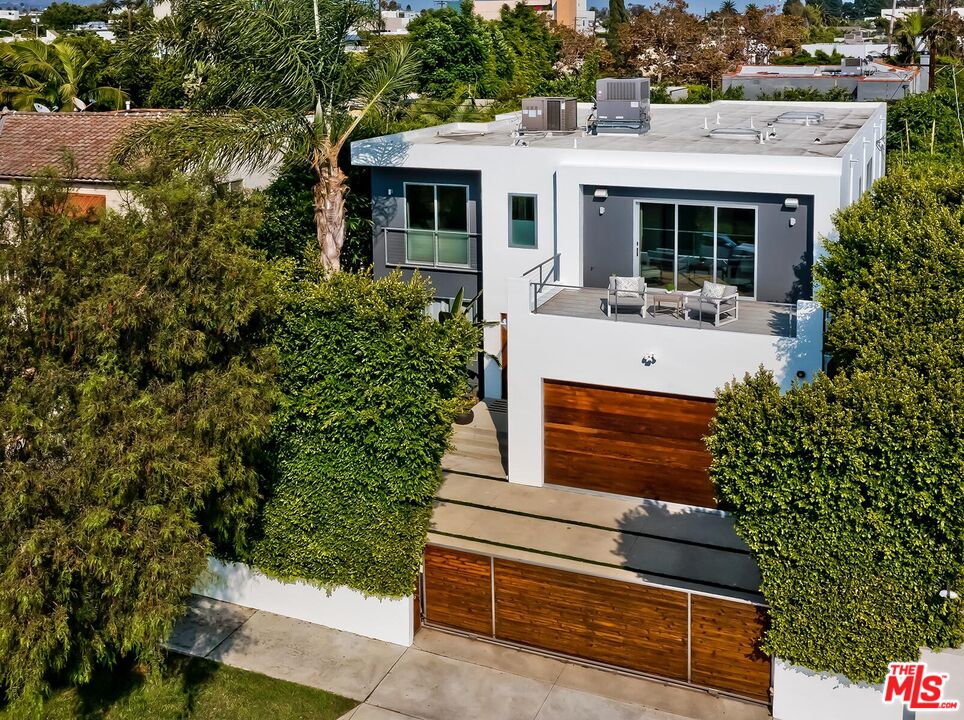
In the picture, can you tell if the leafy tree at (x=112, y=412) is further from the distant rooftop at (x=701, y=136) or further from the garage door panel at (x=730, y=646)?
the distant rooftop at (x=701, y=136)

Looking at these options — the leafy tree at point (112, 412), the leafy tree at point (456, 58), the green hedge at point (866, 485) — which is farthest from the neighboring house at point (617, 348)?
the leafy tree at point (456, 58)

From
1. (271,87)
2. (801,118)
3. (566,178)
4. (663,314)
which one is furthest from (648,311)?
(801,118)

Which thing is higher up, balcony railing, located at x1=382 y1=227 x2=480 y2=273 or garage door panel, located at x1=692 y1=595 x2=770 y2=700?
balcony railing, located at x1=382 y1=227 x2=480 y2=273

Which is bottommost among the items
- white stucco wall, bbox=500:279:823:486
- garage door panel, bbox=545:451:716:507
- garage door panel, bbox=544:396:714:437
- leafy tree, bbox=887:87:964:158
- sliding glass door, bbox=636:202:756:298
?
garage door panel, bbox=545:451:716:507

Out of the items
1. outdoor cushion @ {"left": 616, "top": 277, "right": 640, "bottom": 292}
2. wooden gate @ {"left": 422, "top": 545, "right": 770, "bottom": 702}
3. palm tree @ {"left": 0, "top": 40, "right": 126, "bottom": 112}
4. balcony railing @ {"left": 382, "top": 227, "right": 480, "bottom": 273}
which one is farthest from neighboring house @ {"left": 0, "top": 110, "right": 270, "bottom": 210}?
wooden gate @ {"left": 422, "top": 545, "right": 770, "bottom": 702}

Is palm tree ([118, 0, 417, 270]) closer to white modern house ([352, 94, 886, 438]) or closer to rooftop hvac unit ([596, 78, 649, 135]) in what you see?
white modern house ([352, 94, 886, 438])

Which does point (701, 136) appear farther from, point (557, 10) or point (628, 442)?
point (557, 10)

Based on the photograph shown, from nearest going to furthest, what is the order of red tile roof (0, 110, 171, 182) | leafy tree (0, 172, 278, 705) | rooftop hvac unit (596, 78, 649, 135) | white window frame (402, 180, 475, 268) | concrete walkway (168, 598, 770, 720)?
leafy tree (0, 172, 278, 705) < concrete walkway (168, 598, 770, 720) < white window frame (402, 180, 475, 268) < rooftop hvac unit (596, 78, 649, 135) < red tile roof (0, 110, 171, 182)

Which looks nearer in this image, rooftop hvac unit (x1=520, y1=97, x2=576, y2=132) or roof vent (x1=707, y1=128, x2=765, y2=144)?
roof vent (x1=707, y1=128, x2=765, y2=144)
